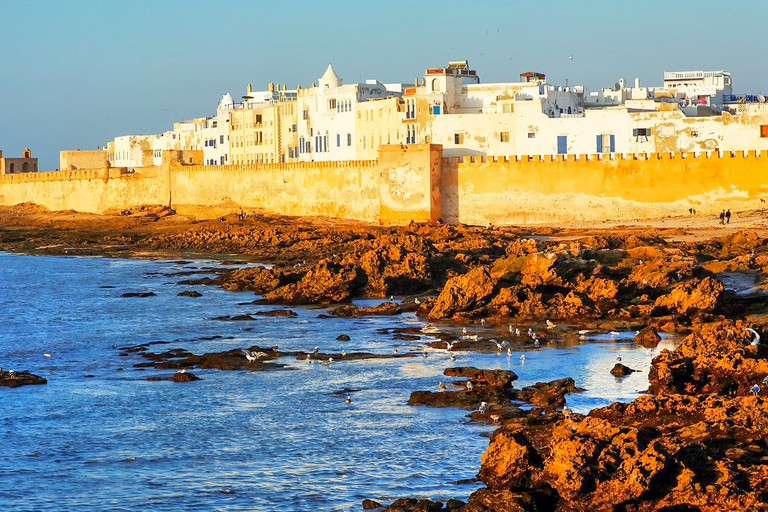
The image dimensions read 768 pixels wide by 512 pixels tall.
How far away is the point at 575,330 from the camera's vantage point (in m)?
19.1

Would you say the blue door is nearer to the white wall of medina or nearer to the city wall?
the white wall of medina

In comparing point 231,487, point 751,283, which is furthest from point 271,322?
point 231,487

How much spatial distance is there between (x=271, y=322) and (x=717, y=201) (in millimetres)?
21700

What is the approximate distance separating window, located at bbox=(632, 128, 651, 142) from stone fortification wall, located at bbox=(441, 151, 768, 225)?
5.58 m

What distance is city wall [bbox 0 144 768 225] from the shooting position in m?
38.3

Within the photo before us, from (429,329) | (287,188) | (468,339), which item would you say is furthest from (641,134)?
(468,339)

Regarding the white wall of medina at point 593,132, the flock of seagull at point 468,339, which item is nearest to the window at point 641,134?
the white wall of medina at point 593,132

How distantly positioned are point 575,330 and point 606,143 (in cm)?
2793

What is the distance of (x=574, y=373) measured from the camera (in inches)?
602

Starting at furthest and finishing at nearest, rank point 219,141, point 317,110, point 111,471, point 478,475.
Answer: point 219,141 < point 317,110 < point 111,471 < point 478,475

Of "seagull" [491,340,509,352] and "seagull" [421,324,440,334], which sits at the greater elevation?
"seagull" [421,324,440,334]

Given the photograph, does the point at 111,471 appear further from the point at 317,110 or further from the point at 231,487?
the point at 317,110

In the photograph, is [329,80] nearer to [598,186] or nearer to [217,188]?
[217,188]

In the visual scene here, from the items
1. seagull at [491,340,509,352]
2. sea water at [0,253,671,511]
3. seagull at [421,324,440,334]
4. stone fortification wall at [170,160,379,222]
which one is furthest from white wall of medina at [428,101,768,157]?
seagull at [491,340,509,352]
